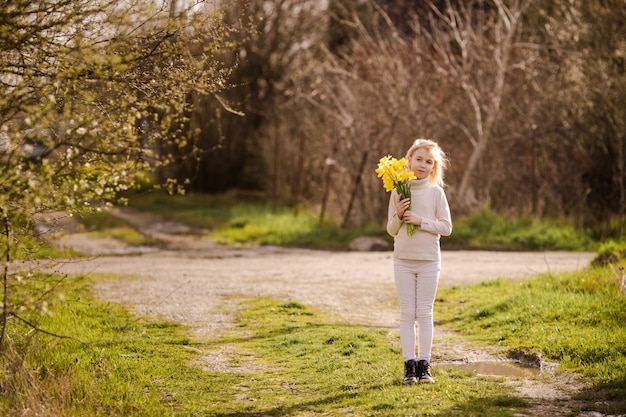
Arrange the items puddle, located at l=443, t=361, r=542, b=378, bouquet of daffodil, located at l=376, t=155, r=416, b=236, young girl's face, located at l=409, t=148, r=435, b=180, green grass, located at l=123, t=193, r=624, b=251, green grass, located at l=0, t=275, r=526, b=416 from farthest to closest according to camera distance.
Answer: green grass, located at l=123, t=193, r=624, b=251 → puddle, located at l=443, t=361, r=542, b=378 → young girl's face, located at l=409, t=148, r=435, b=180 → bouquet of daffodil, located at l=376, t=155, r=416, b=236 → green grass, located at l=0, t=275, r=526, b=416

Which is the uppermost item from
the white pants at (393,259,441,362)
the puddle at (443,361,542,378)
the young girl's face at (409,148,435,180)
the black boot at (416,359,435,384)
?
the young girl's face at (409,148,435,180)

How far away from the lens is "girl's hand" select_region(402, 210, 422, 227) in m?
6.73

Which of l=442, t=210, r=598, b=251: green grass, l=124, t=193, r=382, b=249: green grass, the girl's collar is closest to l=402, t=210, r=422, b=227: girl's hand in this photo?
the girl's collar

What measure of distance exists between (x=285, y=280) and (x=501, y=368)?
5.89m

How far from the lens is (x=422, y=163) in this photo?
6.93 m

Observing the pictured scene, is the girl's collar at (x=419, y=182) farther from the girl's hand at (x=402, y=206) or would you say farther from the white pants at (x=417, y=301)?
the white pants at (x=417, y=301)

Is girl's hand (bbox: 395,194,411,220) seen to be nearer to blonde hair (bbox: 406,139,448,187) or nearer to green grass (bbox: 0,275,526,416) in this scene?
blonde hair (bbox: 406,139,448,187)

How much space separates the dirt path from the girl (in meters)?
0.83

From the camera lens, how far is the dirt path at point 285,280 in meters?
8.22

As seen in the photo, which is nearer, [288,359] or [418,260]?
[418,260]

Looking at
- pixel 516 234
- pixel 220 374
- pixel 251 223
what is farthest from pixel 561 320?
pixel 251 223

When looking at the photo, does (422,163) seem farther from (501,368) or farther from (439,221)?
(501,368)

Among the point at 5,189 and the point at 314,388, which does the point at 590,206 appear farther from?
the point at 5,189

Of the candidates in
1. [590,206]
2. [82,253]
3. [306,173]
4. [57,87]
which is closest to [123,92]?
[57,87]
